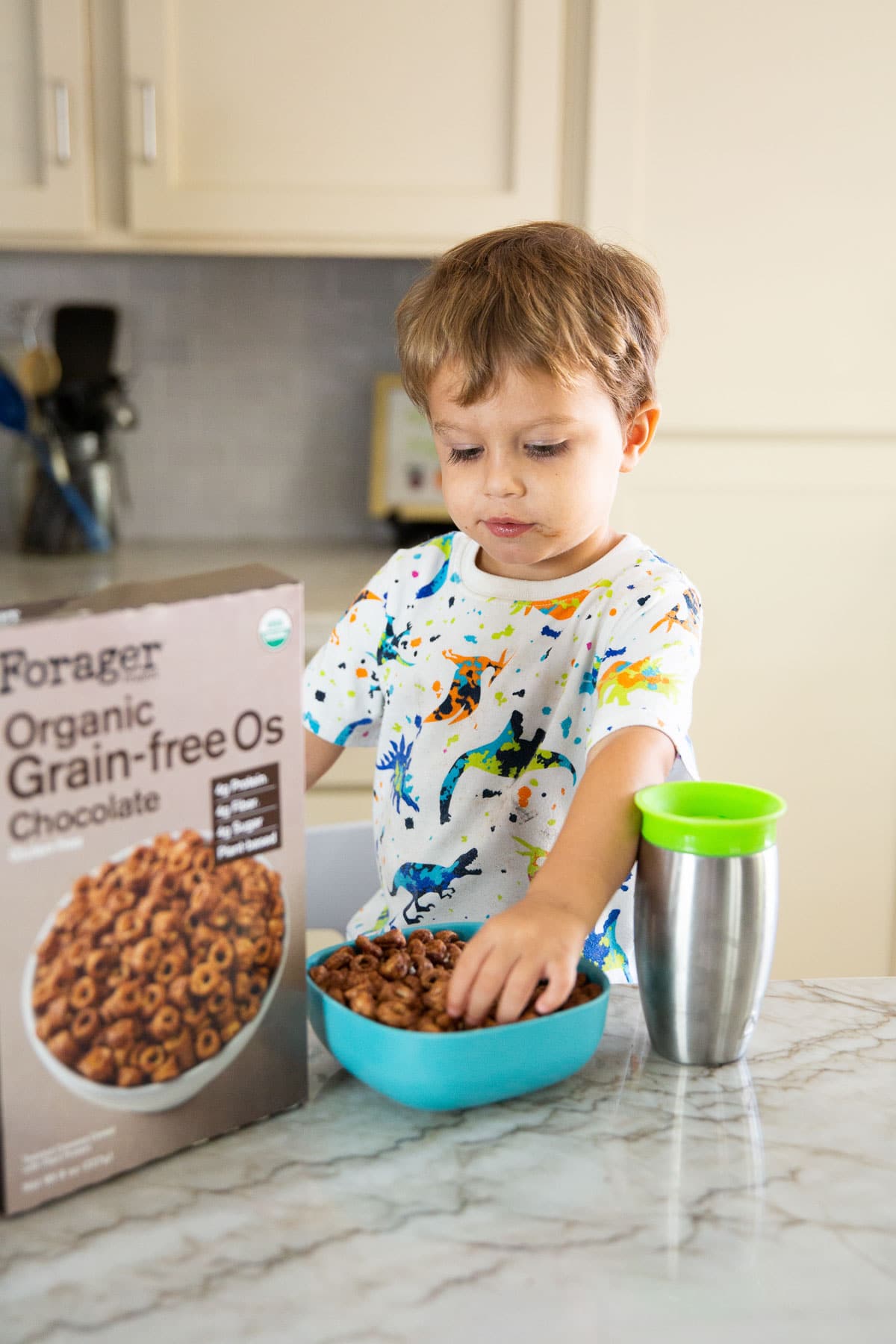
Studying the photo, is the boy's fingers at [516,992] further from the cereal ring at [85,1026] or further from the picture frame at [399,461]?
the picture frame at [399,461]

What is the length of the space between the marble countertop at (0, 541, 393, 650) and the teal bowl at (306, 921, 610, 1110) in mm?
1217

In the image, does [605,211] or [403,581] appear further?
[605,211]

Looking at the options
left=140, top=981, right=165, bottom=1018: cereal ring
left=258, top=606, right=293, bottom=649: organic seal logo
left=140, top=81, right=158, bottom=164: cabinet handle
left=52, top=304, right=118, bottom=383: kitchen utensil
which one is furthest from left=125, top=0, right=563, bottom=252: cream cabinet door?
left=140, top=981, right=165, bottom=1018: cereal ring

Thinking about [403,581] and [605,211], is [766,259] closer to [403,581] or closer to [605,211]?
[605,211]

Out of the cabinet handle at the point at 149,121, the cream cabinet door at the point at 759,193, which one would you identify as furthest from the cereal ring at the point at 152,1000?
the cabinet handle at the point at 149,121

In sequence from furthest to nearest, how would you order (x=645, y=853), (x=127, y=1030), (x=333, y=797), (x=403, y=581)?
(x=333, y=797) → (x=403, y=581) → (x=645, y=853) → (x=127, y=1030)

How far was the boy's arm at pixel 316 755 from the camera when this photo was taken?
109 cm

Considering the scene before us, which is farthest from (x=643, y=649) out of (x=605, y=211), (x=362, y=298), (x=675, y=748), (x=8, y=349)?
(x=8, y=349)

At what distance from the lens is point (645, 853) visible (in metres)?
0.67

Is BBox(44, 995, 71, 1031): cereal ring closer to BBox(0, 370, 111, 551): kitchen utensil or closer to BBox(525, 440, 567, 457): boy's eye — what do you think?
BBox(525, 440, 567, 457): boy's eye

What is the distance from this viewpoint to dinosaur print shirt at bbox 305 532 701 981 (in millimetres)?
992

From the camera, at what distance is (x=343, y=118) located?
73.0 inches

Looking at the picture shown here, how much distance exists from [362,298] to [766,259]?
0.80 m

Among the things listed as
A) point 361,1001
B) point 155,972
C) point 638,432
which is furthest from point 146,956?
point 638,432
